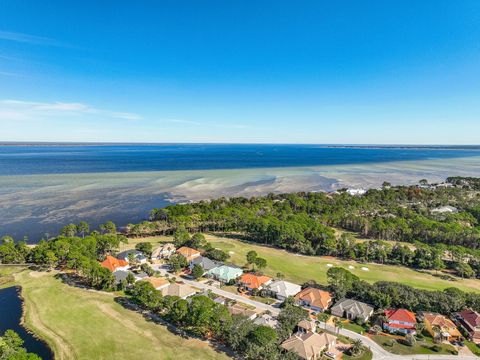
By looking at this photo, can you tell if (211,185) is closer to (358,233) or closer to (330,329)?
(358,233)

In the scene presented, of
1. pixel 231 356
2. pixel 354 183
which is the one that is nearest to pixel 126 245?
pixel 231 356

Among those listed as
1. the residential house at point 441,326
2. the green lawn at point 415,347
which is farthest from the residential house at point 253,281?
the residential house at point 441,326

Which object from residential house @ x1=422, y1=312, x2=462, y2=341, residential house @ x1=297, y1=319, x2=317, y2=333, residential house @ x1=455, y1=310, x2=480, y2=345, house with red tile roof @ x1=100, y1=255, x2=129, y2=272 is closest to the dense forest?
residential house @ x1=455, y1=310, x2=480, y2=345

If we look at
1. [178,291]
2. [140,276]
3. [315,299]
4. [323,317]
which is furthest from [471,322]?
[140,276]

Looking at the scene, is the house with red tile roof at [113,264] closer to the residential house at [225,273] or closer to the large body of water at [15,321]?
the large body of water at [15,321]

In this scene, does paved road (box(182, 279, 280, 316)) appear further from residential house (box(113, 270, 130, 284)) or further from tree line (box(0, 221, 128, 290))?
tree line (box(0, 221, 128, 290))
